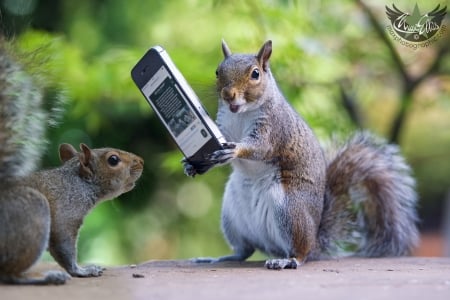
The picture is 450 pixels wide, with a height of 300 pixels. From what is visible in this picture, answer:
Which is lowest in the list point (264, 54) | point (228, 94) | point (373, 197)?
point (373, 197)

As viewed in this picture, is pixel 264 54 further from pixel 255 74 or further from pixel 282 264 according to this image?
pixel 282 264

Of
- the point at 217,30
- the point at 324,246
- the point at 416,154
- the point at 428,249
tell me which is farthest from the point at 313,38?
the point at 428,249

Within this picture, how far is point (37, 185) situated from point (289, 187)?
1.02m

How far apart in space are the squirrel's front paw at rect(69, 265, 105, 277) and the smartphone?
52 cm

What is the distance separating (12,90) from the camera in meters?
2.54

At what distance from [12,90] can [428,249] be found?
5323mm

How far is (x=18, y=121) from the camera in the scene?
2.53m

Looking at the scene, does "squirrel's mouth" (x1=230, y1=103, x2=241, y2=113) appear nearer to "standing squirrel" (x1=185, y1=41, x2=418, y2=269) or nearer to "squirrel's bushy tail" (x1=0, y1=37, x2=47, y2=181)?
"standing squirrel" (x1=185, y1=41, x2=418, y2=269)

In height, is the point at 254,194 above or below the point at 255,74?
below

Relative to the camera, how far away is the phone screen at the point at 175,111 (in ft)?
9.40

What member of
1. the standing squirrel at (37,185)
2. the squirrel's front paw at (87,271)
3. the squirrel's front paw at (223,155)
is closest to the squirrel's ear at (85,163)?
the standing squirrel at (37,185)

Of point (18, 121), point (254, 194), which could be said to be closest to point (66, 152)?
point (18, 121)

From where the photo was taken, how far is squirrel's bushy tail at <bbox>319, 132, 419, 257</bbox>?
3580 mm

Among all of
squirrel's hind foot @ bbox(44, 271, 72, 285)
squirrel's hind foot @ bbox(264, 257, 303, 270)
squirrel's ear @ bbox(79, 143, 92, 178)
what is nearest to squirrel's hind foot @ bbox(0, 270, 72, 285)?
squirrel's hind foot @ bbox(44, 271, 72, 285)
